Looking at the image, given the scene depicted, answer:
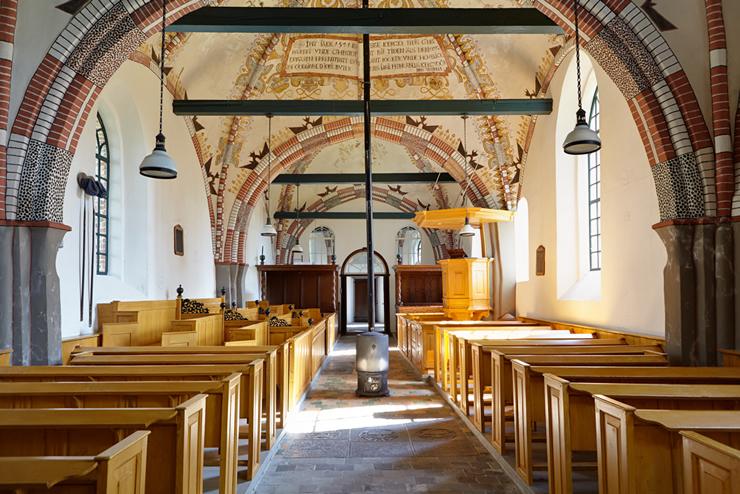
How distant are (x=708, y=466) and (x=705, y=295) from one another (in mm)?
3841

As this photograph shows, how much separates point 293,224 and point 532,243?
1263 centimetres

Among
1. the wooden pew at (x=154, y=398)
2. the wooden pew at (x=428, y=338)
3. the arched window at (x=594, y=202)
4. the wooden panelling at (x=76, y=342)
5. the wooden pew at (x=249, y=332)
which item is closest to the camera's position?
the wooden pew at (x=154, y=398)

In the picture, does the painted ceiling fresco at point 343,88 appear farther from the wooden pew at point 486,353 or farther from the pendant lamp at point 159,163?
the wooden pew at point 486,353

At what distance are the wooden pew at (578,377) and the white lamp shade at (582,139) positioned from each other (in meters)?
2.16

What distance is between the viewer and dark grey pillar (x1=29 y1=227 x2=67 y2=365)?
5246 mm

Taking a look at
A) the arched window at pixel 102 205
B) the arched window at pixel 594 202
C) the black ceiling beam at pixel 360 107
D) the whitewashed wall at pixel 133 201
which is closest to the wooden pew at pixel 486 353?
the arched window at pixel 594 202

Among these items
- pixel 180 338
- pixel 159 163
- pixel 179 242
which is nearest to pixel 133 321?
pixel 180 338

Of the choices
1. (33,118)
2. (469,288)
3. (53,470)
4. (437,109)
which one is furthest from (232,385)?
(469,288)

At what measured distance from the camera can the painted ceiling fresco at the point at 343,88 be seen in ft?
33.9

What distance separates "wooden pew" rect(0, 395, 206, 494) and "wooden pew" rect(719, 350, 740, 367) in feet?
16.5

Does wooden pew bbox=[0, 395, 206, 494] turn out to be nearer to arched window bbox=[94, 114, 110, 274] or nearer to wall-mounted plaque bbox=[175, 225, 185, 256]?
arched window bbox=[94, 114, 110, 274]

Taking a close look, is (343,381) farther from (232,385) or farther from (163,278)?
(232,385)

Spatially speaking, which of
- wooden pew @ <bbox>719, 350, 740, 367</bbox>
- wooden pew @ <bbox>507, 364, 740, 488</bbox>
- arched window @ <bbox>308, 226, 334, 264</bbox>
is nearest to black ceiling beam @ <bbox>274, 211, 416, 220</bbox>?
arched window @ <bbox>308, 226, 334, 264</bbox>

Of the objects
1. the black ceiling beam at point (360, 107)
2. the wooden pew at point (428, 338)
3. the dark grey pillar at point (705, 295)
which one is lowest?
the wooden pew at point (428, 338)
